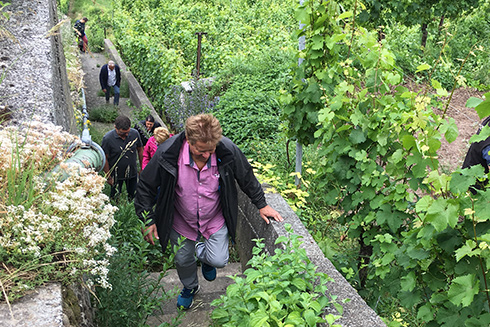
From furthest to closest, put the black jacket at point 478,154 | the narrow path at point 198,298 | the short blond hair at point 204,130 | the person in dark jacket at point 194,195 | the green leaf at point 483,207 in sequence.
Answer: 1. the black jacket at point 478,154
2. the narrow path at point 198,298
3. the person in dark jacket at point 194,195
4. the short blond hair at point 204,130
5. the green leaf at point 483,207

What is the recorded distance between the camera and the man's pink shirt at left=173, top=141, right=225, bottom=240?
141 inches

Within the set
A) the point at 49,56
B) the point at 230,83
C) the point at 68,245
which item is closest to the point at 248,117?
the point at 230,83

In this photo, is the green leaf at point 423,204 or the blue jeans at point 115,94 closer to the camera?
the green leaf at point 423,204

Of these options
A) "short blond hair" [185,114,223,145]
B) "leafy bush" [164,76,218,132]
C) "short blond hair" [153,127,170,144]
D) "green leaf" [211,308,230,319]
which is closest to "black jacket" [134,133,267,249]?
"short blond hair" [185,114,223,145]

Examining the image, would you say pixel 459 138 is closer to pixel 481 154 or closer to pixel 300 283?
pixel 481 154

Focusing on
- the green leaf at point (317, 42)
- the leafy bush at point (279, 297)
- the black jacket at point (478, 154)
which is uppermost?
the green leaf at point (317, 42)

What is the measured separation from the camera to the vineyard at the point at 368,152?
2.46m

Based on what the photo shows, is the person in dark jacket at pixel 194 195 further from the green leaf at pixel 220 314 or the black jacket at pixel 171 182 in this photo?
the green leaf at pixel 220 314

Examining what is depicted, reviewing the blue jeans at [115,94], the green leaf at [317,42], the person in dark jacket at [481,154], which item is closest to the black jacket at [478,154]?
the person in dark jacket at [481,154]

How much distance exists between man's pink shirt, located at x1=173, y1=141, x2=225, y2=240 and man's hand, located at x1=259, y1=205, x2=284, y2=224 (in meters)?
Answer: 0.35

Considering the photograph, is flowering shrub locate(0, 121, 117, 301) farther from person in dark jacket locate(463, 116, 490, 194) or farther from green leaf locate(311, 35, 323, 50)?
person in dark jacket locate(463, 116, 490, 194)

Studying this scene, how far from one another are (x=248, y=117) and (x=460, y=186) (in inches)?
209

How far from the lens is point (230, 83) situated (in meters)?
9.62

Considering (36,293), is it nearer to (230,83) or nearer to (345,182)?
(345,182)
